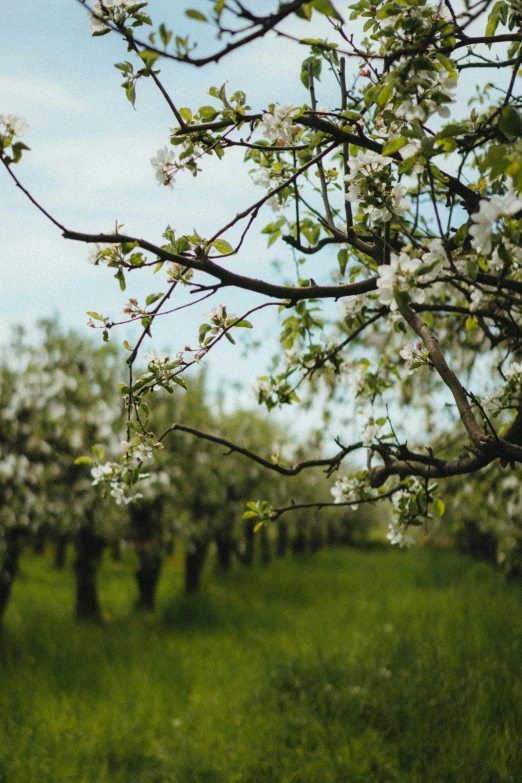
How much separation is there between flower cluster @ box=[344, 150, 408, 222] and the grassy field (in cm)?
356

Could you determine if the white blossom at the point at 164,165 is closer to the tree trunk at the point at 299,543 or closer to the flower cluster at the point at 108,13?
the flower cluster at the point at 108,13

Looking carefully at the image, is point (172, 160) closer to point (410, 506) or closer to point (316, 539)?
point (410, 506)

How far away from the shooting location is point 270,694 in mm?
5723

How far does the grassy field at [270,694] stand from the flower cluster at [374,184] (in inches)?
140

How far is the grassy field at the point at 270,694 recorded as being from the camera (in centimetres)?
420

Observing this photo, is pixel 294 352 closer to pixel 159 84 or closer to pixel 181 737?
pixel 159 84

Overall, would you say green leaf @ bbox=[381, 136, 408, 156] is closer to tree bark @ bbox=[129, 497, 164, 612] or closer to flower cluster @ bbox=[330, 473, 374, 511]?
flower cluster @ bbox=[330, 473, 374, 511]

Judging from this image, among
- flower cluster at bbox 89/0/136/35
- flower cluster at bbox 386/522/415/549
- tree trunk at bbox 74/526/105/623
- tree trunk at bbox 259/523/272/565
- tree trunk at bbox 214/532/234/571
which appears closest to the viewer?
flower cluster at bbox 89/0/136/35

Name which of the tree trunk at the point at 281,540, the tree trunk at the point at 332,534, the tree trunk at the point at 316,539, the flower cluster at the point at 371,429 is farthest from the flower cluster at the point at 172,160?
the tree trunk at the point at 332,534

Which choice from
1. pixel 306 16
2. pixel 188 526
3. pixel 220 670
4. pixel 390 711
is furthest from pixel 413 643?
pixel 306 16

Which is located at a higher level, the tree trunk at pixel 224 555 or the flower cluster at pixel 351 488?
the flower cluster at pixel 351 488

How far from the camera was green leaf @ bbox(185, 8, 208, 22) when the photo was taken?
172cm

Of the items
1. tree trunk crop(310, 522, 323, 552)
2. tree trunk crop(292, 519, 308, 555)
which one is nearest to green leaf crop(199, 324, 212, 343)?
tree trunk crop(292, 519, 308, 555)

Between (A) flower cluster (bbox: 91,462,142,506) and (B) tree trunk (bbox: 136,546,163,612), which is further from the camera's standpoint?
(B) tree trunk (bbox: 136,546,163,612)
